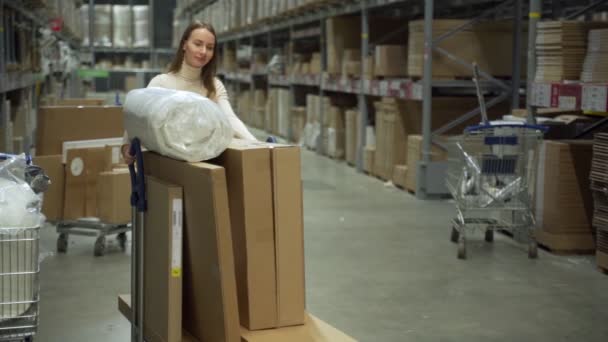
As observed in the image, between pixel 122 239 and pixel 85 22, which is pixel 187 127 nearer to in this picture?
pixel 122 239

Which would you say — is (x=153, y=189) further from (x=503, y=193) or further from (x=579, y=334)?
(x=503, y=193)

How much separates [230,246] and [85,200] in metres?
3.79

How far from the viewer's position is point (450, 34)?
8.36 m

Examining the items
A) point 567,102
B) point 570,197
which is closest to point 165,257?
point 567,102

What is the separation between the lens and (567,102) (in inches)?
231

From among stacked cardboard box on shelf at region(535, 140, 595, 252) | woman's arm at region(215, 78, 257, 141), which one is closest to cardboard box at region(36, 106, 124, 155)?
woman's arm at region(215, 78, 257, 141)

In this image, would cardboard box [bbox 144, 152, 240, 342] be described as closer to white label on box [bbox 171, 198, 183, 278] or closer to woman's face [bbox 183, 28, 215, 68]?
white label on box [bbox 171, 198, 183, 278]

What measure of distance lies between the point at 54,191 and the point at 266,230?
3776 millimetres

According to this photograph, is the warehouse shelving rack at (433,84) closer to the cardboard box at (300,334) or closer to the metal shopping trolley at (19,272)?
the cardboard box at (300,334)

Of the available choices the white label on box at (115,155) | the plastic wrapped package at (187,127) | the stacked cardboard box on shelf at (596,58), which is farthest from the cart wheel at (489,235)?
the plastic wrapped package at (187,127)

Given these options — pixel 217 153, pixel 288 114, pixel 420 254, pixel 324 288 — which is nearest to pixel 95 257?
pixel 324 288

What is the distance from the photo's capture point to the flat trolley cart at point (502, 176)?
5988 mm

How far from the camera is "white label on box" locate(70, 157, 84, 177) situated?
615 cm

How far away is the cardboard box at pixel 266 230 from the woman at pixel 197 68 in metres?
1.07
